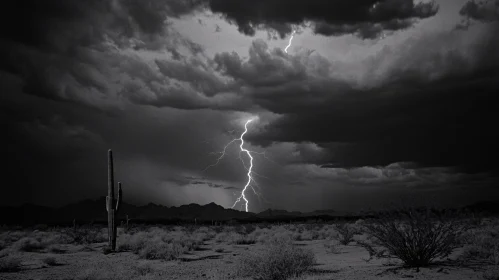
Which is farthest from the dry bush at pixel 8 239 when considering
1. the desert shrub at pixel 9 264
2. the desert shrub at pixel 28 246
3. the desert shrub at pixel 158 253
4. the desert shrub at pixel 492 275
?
the desert shrub at pixel 492 275

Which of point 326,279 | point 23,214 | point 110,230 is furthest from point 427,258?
point 23,214

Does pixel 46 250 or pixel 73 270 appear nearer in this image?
pixel 73 270

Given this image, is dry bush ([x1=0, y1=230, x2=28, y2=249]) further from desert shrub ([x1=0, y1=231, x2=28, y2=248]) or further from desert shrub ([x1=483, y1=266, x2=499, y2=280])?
desert shrub ([x1=483, y1=266, x2=499, y2=280])

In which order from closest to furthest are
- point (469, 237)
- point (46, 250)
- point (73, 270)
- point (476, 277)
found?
point (476, 277), point (73, 270), point (469, 237), point (46, 250)

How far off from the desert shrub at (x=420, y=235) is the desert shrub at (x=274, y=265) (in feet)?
9.14

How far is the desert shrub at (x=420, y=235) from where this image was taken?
36.6 feet

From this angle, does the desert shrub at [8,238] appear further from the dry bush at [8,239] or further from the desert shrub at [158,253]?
the desert shrub at [158,253]

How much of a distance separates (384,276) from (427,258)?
199 cm

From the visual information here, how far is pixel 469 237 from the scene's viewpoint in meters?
17.1

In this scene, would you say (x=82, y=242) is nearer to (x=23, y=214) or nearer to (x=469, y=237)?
(x=469, y=237)

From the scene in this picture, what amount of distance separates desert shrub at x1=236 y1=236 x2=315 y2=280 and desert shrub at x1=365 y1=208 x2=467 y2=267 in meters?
2.79

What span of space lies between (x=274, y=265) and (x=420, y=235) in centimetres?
442

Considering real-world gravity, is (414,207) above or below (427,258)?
above

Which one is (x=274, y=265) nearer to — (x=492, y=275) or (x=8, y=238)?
(x=492, y=275)
